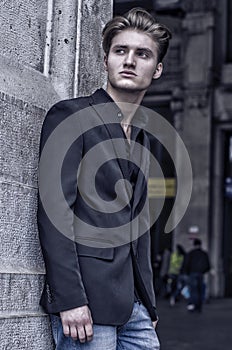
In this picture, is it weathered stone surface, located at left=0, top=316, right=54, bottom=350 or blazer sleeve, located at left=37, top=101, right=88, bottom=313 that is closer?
blazer sleeve, located at left=37, top=101, right=88, bottom=313

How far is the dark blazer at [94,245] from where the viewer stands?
2451 mm

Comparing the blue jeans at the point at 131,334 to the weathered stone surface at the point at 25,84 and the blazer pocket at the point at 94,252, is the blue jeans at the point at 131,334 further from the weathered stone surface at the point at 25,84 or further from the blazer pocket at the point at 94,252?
the weathered stone surface at the point at 25,84

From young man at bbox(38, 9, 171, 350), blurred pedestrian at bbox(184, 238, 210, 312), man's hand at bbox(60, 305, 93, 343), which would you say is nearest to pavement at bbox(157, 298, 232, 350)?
blurred pedestrian at bbox(184, 238, 210, 312)

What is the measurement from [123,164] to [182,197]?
15249 millimetres

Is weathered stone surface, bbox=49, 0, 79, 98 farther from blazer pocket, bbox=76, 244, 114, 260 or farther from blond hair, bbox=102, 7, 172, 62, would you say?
blazer pocket, bbox=76, 244, 114, 260

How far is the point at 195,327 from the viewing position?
10.6 meters

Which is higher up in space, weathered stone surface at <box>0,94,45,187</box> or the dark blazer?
weathered stone surface at <box>0,94,45,187</box>

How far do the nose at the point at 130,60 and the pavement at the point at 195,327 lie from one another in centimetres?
582

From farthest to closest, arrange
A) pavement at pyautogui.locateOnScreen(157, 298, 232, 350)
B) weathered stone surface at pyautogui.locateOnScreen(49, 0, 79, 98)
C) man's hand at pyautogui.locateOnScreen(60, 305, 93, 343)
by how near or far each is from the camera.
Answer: pavement at pyautogui.locateOnScreen(157, 298, 232, 350) < weathered stone surface at pyautogui.locateOnScreen(49, 0, 79, 98) < man's hand at pyautogui.locateOnScreen(60, 305, 93, 343)

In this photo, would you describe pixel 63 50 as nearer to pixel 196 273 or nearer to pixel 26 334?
pixel 26 334

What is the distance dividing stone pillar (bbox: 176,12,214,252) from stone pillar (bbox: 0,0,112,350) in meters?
15.1

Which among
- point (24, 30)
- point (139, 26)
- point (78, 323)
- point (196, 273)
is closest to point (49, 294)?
point (78, 323)

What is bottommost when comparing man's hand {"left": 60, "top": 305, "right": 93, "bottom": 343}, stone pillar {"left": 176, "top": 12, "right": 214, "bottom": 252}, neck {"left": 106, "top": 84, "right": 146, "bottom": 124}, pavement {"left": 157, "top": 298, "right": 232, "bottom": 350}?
pavement {"left": 157, "top": 298, "right": 232, "bottom": 350}

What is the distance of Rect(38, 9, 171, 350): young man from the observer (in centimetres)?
246
